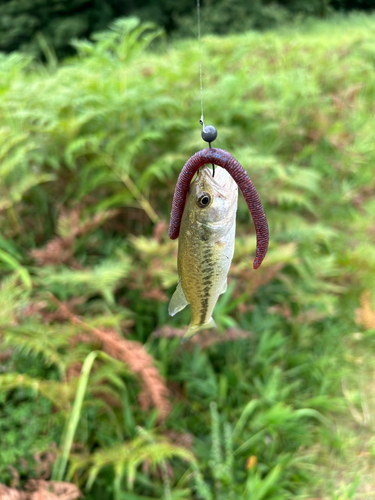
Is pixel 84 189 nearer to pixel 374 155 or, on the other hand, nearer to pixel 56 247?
pixel 56 247

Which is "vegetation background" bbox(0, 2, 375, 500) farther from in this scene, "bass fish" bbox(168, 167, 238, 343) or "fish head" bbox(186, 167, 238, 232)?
"fish head" bbox(186, 167, 238, 232)

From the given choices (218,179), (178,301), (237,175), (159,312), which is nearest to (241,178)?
(237,175)

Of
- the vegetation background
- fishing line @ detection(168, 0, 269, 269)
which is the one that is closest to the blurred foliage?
the vegetation background

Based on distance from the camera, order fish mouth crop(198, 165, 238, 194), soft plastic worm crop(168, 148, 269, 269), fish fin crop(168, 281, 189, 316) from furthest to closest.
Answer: fish fin crop(168, 281, 189, 316)
fish mouth crop(198, 165, 238, 194)
soft plastic worm crop(168, 148, 269, 269)

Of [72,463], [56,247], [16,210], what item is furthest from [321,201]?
[72,463]

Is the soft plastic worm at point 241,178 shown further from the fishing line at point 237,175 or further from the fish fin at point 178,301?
the fish fin at point 178,301

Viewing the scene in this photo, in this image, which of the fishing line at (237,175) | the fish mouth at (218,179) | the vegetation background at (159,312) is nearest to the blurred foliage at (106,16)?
the vegetation background at (159,312)
